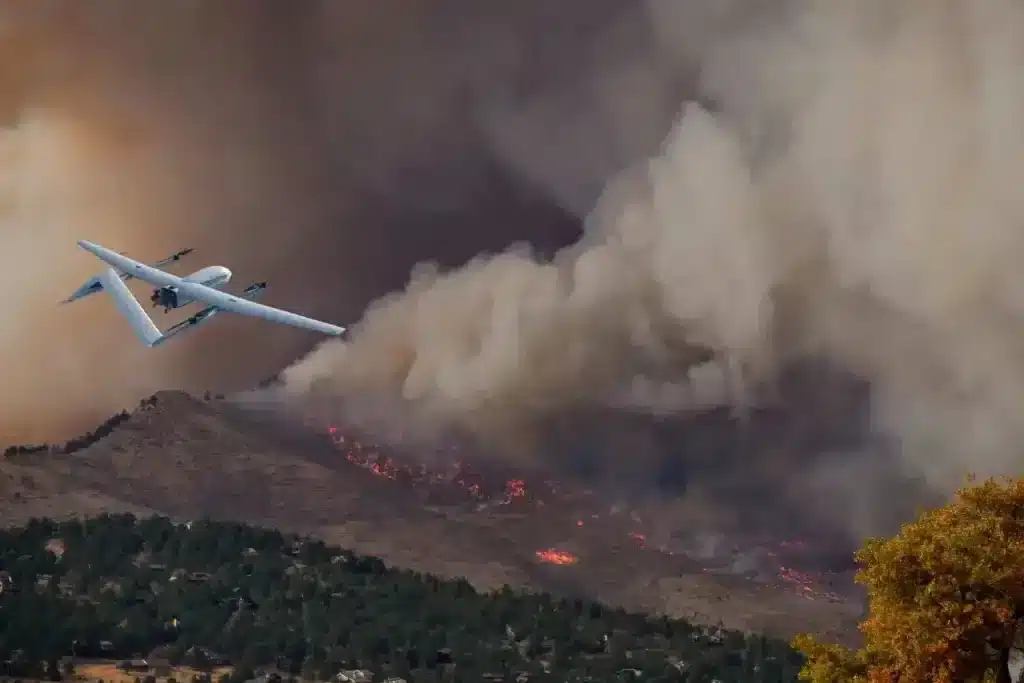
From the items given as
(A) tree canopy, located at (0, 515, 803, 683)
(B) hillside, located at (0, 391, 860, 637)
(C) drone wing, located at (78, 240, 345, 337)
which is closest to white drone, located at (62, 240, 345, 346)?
(C) drone wing, located at (78, 240, 345, 337)

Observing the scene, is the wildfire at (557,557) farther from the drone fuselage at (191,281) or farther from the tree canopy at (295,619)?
the drone fuselage at (191,281)

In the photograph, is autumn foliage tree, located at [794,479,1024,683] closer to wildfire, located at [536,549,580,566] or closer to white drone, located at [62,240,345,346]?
white drone, located at [62,240,345,346]

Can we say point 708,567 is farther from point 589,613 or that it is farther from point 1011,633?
point 1011,633

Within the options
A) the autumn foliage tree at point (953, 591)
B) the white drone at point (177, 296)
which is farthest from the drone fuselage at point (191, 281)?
the autumn foliage tree at point (953, 591)

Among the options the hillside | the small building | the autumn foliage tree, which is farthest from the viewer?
the hillside

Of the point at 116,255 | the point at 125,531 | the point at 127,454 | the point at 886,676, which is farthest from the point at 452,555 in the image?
the point at 886,676

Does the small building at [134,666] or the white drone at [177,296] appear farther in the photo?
the small building at [134,666]

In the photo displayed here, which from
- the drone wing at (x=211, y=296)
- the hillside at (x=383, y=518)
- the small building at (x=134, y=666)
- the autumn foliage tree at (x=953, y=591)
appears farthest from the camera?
the hillside at (x=383, y=518)
